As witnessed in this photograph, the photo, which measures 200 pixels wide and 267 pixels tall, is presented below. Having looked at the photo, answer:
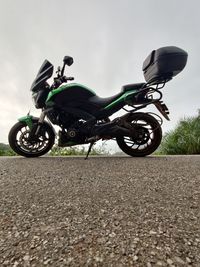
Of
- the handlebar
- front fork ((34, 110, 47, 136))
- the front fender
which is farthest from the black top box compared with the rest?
the front fender

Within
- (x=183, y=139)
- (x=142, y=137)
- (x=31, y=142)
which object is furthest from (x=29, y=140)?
(x=183, y=139)

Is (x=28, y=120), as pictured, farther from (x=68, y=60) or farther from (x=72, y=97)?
(x=68, y=60)

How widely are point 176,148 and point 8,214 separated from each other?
240 inches

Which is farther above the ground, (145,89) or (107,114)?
(145,89)

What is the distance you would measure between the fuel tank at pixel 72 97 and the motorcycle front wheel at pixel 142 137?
0.72 m

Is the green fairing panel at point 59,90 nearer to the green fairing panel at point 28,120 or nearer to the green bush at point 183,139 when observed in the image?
the green fairing panel at point 28,120

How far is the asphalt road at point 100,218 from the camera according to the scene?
117cm

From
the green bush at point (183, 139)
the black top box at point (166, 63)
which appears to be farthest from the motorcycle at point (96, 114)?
the green bush at point (183, 139)

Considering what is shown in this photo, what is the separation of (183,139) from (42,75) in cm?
469

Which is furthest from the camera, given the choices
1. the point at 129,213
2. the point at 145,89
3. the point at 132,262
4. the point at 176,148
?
the point at 176,148

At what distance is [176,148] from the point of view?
22.9 feet

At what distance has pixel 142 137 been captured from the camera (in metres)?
4.06

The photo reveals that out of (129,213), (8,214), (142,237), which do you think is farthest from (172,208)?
(8,214)

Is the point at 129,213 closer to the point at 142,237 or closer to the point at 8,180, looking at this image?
the point at 142,237
